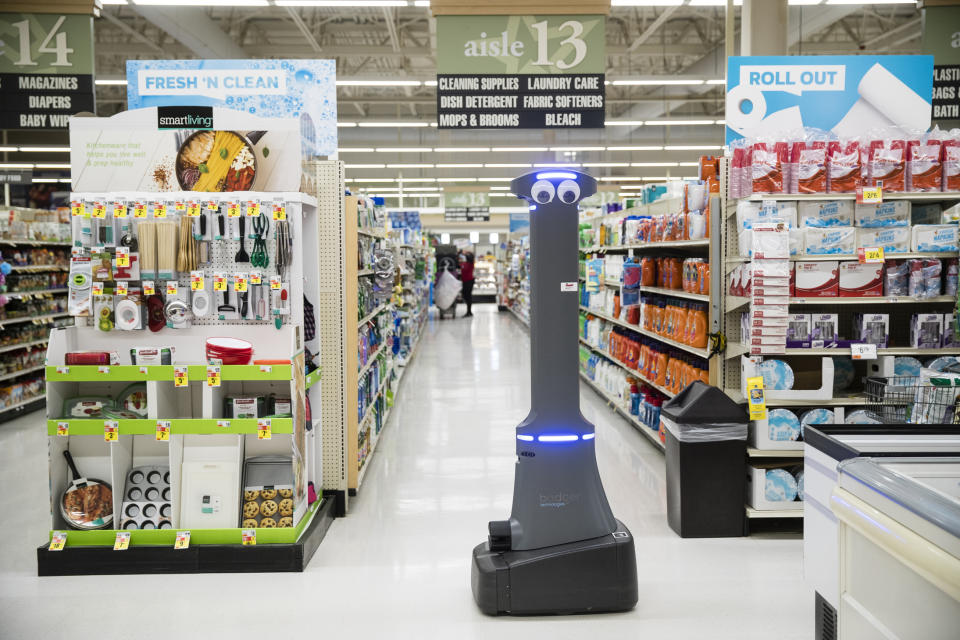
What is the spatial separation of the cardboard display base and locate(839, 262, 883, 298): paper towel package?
3367 millimetres

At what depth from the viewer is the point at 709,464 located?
4.09m

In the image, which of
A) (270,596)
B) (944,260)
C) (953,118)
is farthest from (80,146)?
(953,118)

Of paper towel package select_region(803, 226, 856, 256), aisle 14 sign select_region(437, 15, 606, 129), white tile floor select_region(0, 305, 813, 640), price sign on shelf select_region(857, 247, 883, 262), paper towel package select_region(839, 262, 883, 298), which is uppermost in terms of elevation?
aisle 14 sign select_region(437, 15, 606, 129)

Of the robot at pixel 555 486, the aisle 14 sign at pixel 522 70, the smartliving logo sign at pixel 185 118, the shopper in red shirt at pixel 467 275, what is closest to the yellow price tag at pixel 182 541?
the robot at pixel 555 486

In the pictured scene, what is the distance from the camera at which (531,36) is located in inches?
215

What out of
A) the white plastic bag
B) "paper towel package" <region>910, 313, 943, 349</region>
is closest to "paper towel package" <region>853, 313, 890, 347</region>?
"paper towel package" <region>910, 313, 943, 349</region>

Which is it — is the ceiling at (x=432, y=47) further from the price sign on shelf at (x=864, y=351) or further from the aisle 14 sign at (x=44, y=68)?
the price sign on shelf at (x=864, y=351)

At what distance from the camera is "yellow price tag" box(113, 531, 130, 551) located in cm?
369

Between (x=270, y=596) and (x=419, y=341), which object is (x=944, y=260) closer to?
(x=270, y=596)

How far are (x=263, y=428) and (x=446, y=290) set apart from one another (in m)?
16.3

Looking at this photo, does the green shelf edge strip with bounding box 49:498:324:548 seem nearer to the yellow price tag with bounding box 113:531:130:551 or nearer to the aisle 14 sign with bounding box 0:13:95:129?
the yellow price tag with bounding box 113:531:130:551

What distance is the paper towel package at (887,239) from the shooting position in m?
4.11

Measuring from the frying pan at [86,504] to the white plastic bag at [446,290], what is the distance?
16074 mm

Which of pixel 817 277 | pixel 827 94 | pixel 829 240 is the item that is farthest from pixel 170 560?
pixel 827 94
